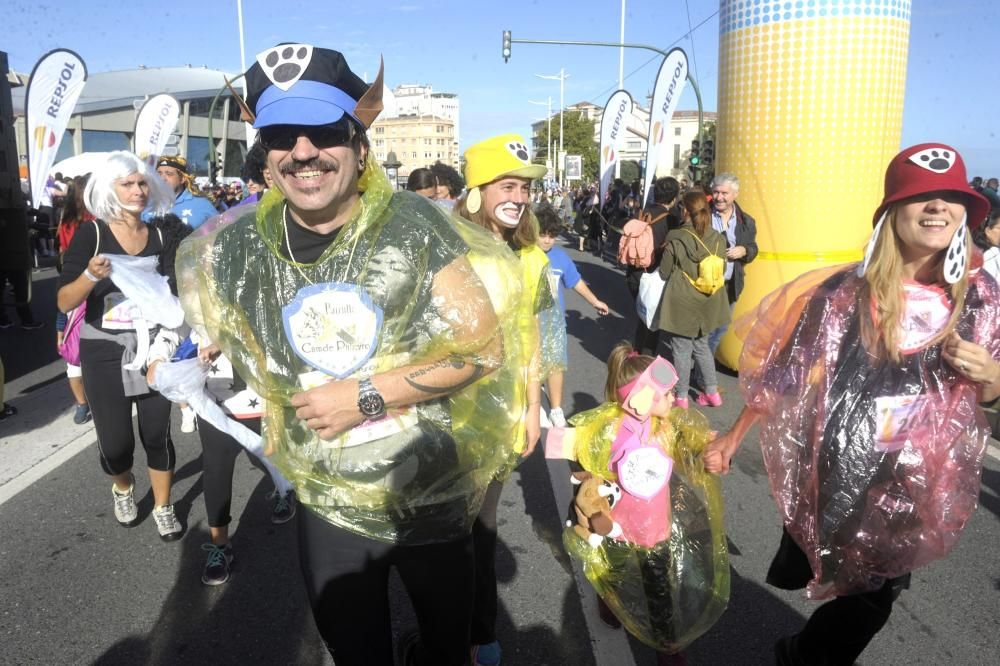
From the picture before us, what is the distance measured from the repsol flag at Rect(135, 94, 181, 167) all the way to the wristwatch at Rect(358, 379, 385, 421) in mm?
11502

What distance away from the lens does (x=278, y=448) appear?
5.90 ft

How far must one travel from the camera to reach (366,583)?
5.93ft

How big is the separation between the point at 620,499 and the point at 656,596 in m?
0.37

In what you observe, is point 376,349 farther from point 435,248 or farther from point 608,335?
point 608,335

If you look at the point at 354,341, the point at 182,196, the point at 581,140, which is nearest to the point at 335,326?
the point at 354,341

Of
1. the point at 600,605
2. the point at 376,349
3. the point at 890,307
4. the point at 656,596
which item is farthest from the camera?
the point at 600,605

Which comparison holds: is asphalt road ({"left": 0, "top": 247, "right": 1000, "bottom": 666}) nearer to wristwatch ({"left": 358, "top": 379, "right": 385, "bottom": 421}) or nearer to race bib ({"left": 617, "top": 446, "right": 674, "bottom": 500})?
race bib ({"left": 617, "top": 446, "right": 674, "bottom": 500})

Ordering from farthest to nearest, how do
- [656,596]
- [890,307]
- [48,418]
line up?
[48,418], [656,596], [890,307]

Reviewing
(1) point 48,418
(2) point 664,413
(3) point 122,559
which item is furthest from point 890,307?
(1) point 48,418

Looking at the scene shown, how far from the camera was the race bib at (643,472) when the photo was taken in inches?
102

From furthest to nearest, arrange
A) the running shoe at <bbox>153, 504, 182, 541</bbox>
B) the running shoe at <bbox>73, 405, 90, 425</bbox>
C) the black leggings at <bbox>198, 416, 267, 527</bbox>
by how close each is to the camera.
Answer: the running shoe at <bbox>73, 405, 90, 425</bbox> < the running shoe at <bbox>153, 504, 182, 541</bbox> < the black leggings at <bbox>198, 416, 267, 527</bbox>

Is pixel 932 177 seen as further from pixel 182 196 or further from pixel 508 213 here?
pixel 182 196

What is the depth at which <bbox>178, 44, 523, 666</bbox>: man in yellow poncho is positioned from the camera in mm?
1614

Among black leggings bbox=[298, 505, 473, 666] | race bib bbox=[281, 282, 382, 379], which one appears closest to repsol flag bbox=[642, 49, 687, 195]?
black leggings bbox=[298, 505, 473, 666]
